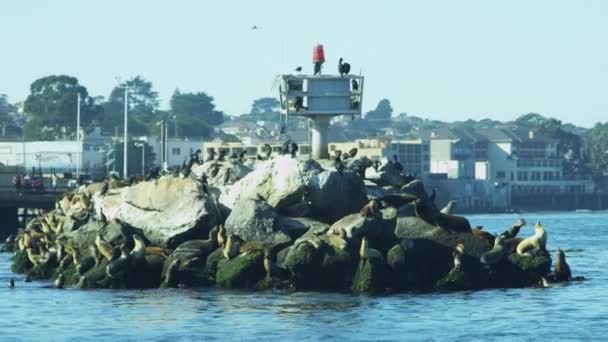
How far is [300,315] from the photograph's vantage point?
46094mm

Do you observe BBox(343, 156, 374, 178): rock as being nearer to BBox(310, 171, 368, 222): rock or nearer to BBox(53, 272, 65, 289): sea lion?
BBox(310, 171, 368, 222): rock

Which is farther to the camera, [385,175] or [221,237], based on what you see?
[385,175]

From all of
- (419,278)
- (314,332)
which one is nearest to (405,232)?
(419,278)

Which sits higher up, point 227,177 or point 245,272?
point 227,177

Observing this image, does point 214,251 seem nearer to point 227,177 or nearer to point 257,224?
point 257,224

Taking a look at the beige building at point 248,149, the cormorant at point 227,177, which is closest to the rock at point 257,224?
the cormorant at point 227,177

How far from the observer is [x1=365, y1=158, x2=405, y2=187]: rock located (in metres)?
63.6

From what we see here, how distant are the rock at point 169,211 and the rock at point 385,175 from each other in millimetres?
7629

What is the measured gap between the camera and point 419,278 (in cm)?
5172

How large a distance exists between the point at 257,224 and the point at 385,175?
10481 mm

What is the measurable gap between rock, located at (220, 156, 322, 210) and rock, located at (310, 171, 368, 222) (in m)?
0.35

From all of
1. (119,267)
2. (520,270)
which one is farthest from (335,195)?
(119,267)

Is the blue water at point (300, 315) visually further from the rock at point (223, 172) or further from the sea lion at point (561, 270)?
the rock at point (223, 172)

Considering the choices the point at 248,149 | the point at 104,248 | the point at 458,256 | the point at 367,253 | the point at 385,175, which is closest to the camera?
the point at 367,253
